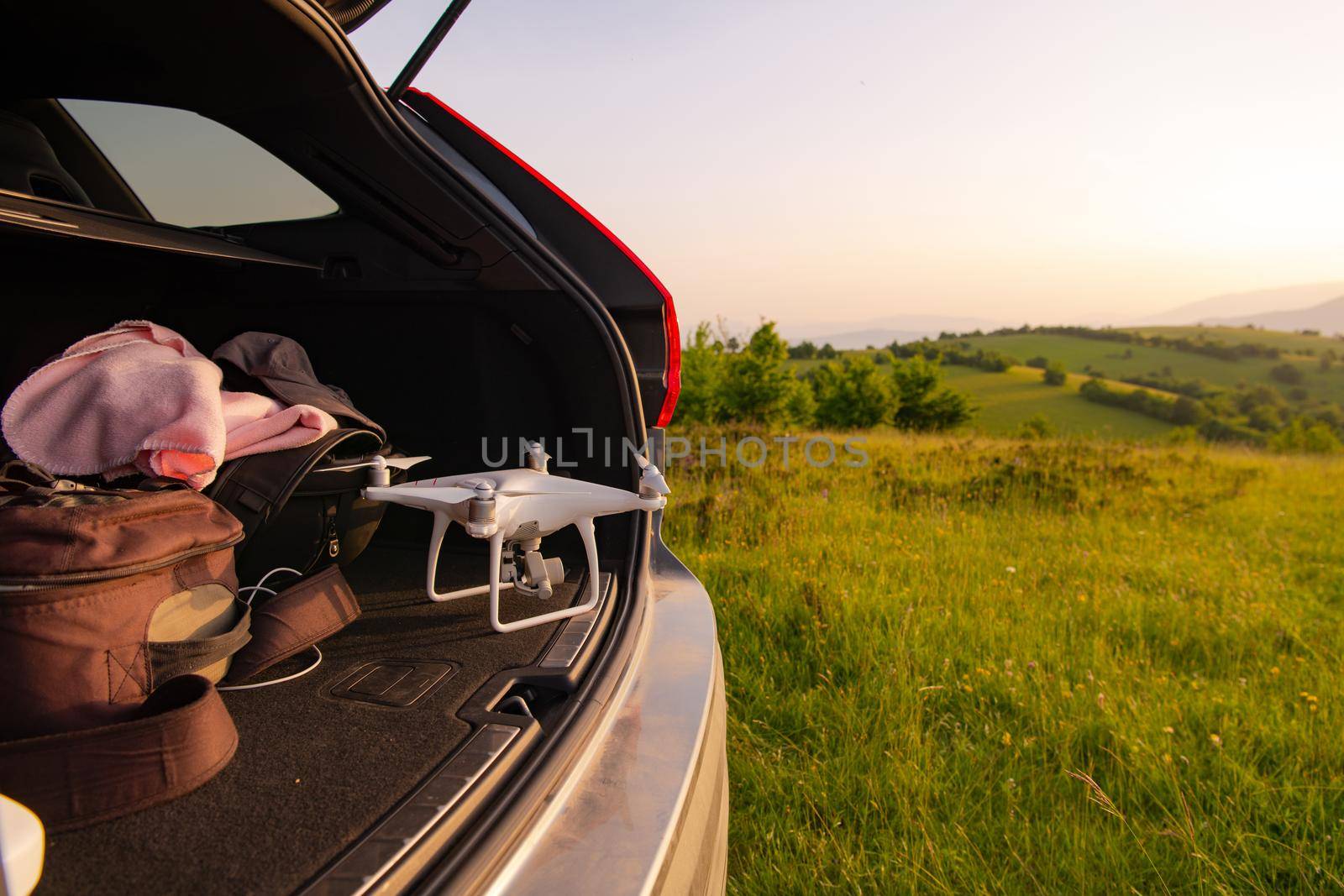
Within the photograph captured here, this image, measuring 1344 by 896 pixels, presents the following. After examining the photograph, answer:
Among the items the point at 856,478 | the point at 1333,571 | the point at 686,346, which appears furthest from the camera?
the point at 686,346

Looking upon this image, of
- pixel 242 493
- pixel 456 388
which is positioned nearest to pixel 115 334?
pixel 242 493

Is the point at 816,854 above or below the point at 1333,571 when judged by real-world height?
above

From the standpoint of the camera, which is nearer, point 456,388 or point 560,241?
point 560,241

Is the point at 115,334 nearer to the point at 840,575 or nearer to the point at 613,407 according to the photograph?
the point at 613,407

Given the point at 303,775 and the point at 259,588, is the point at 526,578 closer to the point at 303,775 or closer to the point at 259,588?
the point at 259,588

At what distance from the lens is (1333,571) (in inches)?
165

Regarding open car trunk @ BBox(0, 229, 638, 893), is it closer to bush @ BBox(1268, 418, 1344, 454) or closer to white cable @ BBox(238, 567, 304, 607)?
white cable @ BBox(238, 567, 304, 607)

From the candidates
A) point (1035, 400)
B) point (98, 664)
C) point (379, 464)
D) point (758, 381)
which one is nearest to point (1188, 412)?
point (1035, 400)

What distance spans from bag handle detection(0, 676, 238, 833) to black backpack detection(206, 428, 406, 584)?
0.59 meters

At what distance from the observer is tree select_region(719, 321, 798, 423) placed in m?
12.5

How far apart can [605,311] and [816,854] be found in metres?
1.41

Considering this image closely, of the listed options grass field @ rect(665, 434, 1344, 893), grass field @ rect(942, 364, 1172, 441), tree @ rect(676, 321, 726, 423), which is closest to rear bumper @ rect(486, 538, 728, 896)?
grass field @ rect(665, 434, 1344, 893)

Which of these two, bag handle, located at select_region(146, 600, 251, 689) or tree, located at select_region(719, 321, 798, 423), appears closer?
bag handle, located at select_region(146, 600, 251, 689)

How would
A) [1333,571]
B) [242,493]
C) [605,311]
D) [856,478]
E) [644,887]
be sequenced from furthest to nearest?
1. [856,478]
2. [1333,571]
3. [605,311]
4. [242,493]
5. [644,887]
